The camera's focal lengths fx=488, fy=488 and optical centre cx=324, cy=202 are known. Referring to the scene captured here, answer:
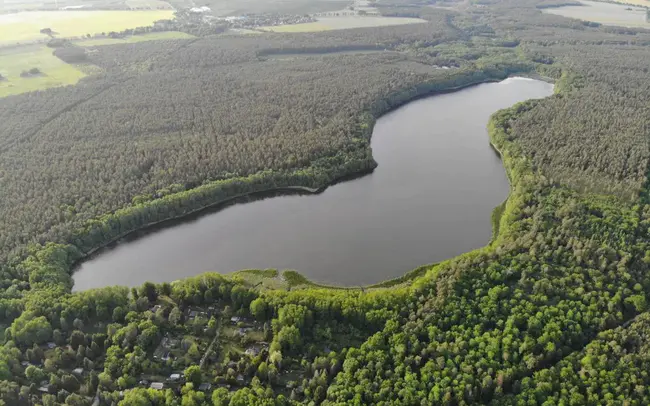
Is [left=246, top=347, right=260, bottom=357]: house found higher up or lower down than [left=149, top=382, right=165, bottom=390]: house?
higher up

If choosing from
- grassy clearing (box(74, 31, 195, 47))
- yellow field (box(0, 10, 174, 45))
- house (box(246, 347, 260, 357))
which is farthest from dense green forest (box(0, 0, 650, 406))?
yellow field (box(0, 10, 174, 45))

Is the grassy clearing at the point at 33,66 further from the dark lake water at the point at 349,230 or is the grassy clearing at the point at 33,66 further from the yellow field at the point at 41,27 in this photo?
the dark lake water at the point at 349,230

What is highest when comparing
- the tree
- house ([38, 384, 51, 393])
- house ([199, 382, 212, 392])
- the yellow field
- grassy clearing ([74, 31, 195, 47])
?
the yellow field

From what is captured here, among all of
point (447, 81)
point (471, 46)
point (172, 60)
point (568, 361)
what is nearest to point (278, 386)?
point (568, 361)

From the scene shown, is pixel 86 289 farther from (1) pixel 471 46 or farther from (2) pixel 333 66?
(1) pixel 471 46

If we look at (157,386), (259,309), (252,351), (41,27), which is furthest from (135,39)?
(157,386)

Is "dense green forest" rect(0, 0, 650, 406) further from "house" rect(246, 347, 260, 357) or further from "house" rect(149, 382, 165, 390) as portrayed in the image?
"house" rect(149, 382, 165, 390)
